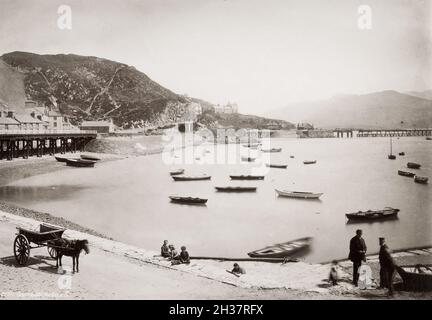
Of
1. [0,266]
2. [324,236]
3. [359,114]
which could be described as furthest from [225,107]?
[0,266]

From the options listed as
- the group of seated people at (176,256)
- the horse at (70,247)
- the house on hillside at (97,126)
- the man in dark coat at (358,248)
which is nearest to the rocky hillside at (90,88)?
the house on hillside at (97,126)

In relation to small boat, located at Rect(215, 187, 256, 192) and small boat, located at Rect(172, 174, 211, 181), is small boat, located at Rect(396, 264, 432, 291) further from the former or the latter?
small boat, located at Rect(172, 174, 211, 181)

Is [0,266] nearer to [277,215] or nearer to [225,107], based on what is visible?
[277,215]

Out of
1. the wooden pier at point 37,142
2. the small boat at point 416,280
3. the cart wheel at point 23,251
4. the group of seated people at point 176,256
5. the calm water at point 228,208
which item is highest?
the wooden pier at point 37,142

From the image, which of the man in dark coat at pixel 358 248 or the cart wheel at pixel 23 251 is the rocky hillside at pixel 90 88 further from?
the man in dark coat at pixel 358 248

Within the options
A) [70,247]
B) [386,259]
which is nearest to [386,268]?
[386,259]

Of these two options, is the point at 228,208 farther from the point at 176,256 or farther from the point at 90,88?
the point at 90,88

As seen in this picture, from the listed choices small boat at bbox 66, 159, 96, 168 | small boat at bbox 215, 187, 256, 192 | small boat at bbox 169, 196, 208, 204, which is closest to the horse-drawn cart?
small boat at bbox 169, 196, 208, 204
